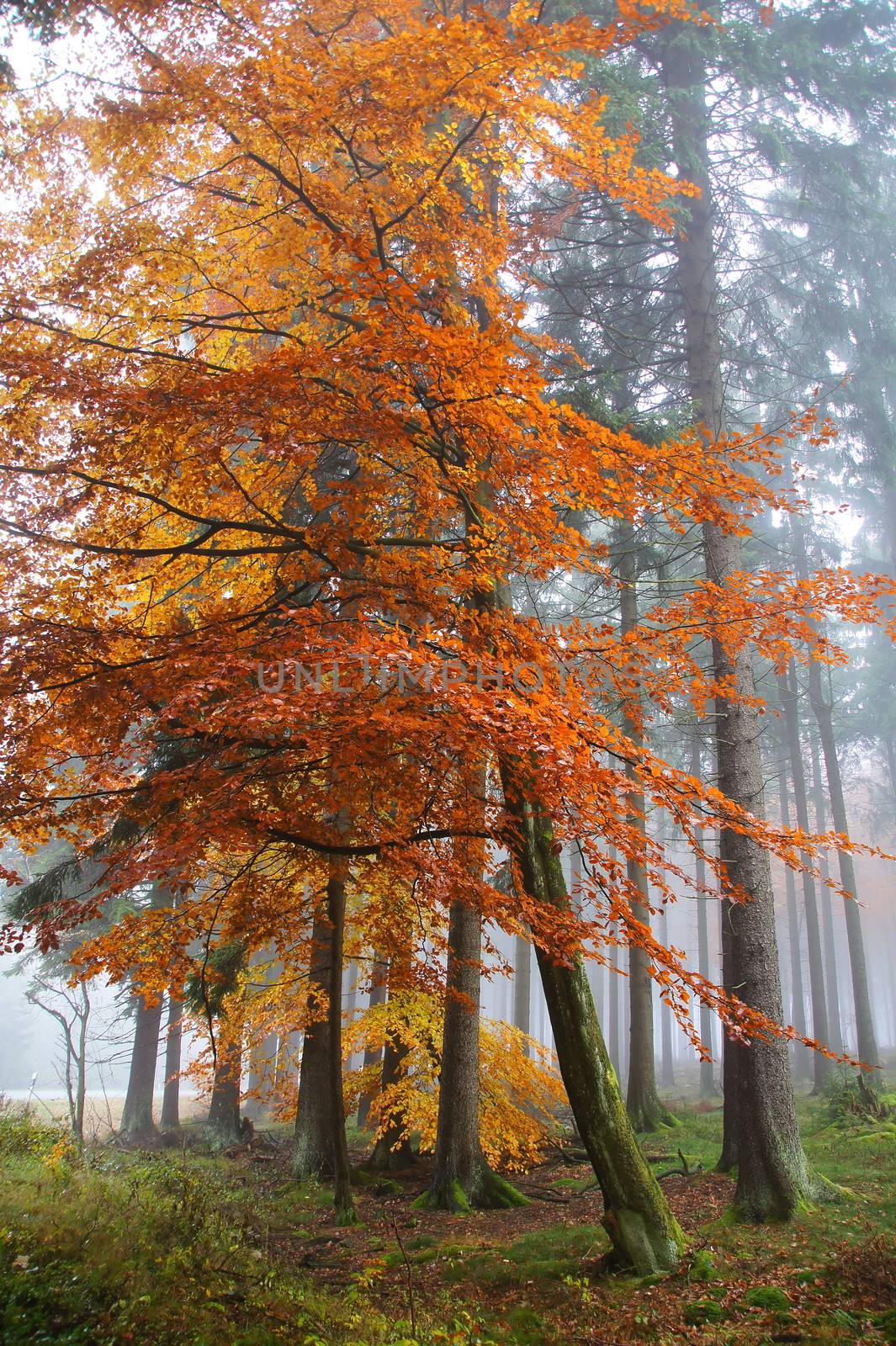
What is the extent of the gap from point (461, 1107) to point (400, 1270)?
2783 millimetres

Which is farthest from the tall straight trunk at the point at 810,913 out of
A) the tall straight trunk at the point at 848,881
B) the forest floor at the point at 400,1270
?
the forest floor at the point at 400,1270

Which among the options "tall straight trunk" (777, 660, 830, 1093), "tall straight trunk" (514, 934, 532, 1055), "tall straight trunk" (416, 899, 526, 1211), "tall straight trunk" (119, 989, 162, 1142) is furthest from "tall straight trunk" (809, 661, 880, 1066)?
"tall straight trunk" (119, 989, 162, 1142)

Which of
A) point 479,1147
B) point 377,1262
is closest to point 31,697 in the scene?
point 377,1262

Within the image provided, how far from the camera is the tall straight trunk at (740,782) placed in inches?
290

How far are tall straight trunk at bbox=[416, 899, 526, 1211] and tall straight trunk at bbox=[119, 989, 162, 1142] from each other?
934cm

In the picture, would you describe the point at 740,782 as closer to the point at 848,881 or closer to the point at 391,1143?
the point at 391,1143

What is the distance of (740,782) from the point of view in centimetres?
869

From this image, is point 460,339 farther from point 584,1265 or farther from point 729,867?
point 584,1265

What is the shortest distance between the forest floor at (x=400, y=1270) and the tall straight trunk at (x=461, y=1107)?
0.33 metres

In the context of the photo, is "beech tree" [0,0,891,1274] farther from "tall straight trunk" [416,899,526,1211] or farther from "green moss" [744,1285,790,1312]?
"tall straight trunk" [416,899,526,1211]

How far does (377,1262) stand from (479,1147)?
3.13 meters

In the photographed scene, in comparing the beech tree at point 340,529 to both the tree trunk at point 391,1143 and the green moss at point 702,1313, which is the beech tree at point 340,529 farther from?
the tree trunk at point 391,1143

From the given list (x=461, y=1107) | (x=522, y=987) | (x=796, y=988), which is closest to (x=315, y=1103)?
(x=461, y=1107)

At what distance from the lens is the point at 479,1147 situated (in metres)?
9.79
